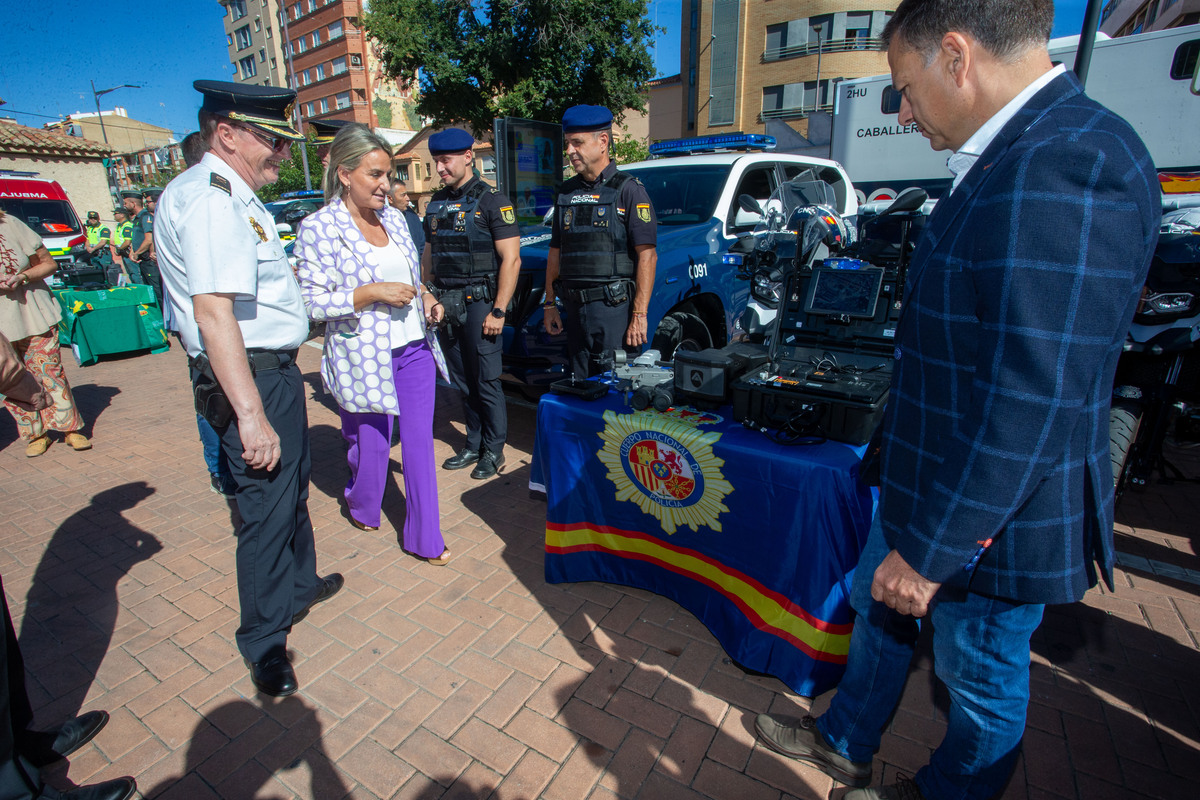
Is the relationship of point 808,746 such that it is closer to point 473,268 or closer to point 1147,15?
point 473,268

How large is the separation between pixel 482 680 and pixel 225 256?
1791mm

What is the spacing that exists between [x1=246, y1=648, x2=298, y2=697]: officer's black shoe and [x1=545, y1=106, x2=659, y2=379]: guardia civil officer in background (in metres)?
2.25

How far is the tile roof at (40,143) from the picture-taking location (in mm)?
18281

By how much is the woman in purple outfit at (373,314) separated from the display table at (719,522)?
26.8 inches

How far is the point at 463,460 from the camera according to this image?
4.37 m

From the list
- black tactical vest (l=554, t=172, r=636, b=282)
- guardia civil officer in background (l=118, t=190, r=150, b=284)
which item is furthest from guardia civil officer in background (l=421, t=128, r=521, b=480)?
guardia civil officer in background (l=118, t=190, r=150, b=284)

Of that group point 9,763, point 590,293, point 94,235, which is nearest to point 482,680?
point 9,763

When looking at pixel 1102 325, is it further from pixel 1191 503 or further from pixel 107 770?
pixel 1191 503

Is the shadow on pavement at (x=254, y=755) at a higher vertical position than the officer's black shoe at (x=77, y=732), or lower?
lower

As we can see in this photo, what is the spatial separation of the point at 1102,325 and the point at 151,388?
26.1 feet

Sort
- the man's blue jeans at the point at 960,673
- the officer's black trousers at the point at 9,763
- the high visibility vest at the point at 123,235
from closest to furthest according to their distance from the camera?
the man's blue jeans at the point at 960,673 < the officer's black trousers at the point at 9,763 < the high visibility vest at the point at 123,235

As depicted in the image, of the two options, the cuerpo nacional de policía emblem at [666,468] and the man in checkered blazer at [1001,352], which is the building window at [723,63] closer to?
the cuerpo nacional de policía emblem at [666,468]

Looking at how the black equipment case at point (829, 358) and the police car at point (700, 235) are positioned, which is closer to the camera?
the black equipment case at point (829, 358)

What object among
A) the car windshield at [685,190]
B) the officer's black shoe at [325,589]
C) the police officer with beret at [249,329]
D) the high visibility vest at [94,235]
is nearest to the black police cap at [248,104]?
the police officer with beret at [249,329]
